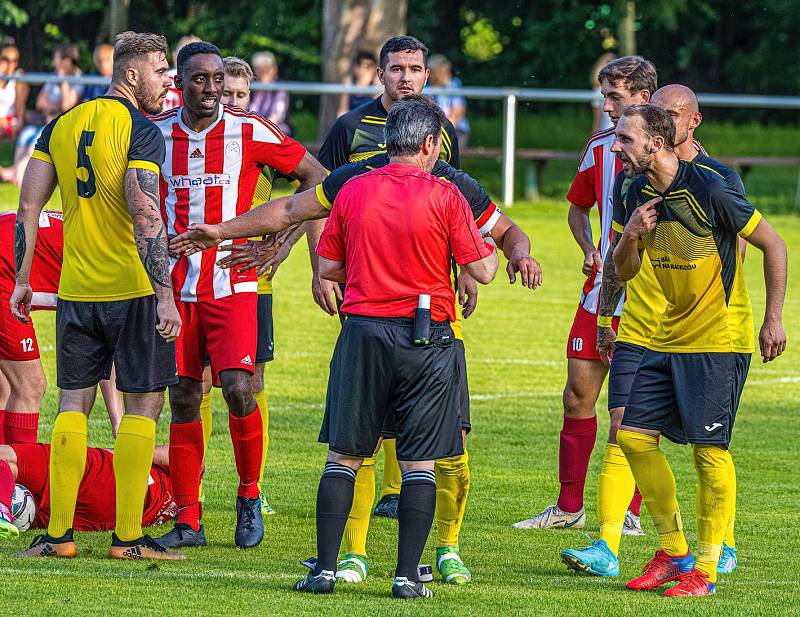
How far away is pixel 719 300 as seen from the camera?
6.65m

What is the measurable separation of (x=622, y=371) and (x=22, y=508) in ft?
9.89

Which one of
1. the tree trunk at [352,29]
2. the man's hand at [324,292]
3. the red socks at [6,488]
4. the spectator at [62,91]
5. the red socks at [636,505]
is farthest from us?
the tree trunk at [352,29]

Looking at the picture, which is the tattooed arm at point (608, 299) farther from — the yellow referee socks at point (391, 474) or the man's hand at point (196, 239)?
the man's hand at point (196, 239)

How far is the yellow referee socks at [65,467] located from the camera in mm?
6992

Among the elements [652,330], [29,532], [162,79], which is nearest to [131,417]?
[29,532]

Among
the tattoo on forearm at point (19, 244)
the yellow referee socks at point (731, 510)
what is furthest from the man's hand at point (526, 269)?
the tattoo on forearm at point (19, 244)

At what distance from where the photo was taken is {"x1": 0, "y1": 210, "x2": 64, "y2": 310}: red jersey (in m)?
8.77

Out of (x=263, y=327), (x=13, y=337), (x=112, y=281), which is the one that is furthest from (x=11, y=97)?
(x=112, y=281)

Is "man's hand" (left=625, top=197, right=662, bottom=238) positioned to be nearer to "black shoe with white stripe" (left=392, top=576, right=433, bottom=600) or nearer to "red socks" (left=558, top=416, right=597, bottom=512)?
"black shoe with white stripe" (left=392, top=576, right=433, bottom=600)

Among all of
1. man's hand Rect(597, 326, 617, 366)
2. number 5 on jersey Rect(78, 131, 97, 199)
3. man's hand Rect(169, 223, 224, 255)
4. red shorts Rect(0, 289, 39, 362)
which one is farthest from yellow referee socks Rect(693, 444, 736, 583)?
red shorts Rect(0, 289, 39, 362)

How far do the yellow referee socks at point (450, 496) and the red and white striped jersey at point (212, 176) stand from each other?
1505mm

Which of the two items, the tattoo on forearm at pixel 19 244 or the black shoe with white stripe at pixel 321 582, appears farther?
the tattoo on forearm at pixel 19 244

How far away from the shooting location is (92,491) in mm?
7770

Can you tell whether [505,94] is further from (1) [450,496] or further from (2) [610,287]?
(1) [450,496]
